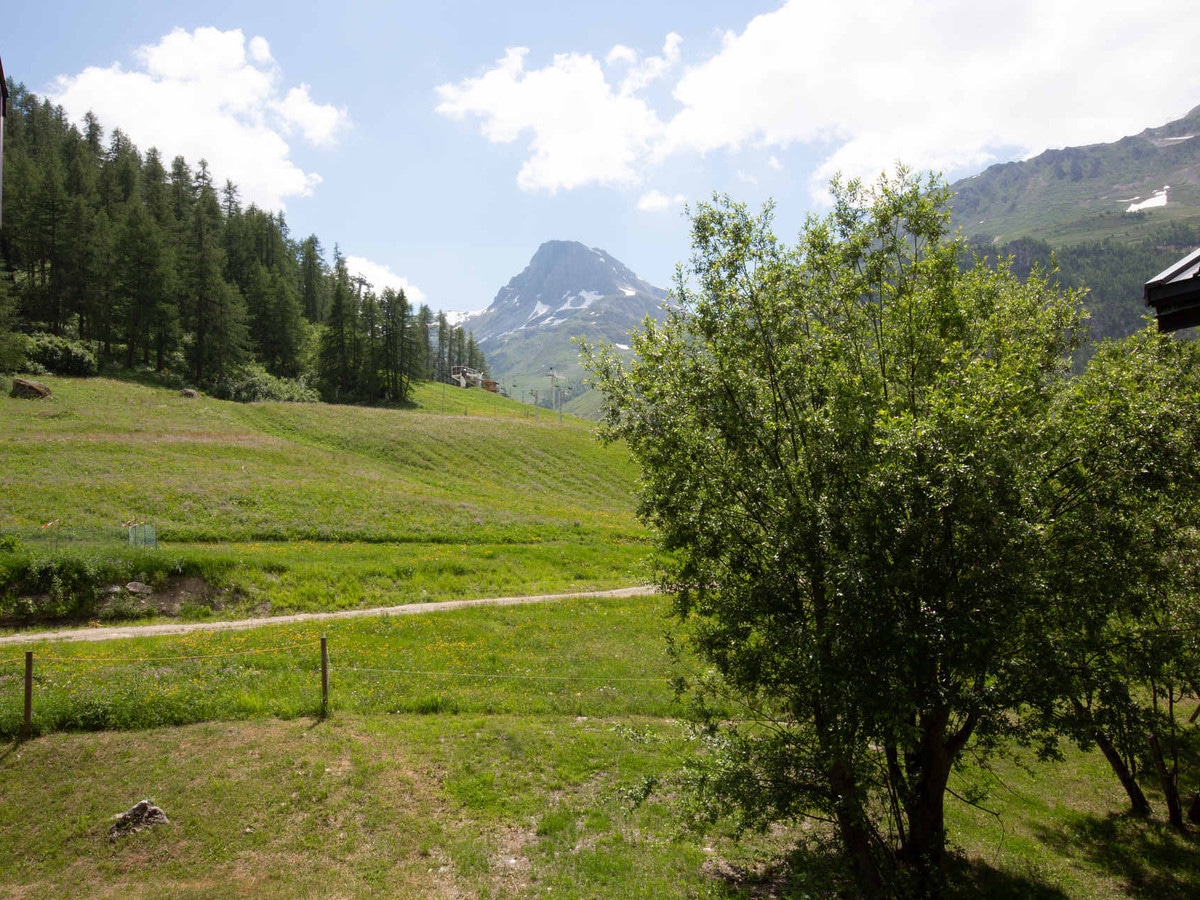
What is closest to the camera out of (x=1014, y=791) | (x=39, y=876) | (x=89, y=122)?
(x=39, y=876)

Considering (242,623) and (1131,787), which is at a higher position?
(242,623)

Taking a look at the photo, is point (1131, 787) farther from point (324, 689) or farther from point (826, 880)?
point (324, 689)

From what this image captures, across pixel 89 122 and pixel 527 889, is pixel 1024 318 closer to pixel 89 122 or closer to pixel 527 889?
pixel 527 889

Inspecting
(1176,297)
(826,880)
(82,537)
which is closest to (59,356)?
(82,537)

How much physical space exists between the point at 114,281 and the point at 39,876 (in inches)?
3375

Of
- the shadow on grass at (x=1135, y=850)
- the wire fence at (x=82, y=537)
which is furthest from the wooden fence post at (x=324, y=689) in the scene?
the shadow on grass at (x=1135, y=850)

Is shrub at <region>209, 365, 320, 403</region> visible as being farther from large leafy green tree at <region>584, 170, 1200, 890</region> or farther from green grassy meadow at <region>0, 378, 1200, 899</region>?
large leafy green tree at <region>584, 170, 1200, 890</region>

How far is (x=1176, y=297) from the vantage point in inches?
247

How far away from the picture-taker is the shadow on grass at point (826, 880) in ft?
38.3

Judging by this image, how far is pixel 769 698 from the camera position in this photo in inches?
462

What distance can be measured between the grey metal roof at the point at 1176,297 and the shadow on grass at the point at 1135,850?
42.9 feet

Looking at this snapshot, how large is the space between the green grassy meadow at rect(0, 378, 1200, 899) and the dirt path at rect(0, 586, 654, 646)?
2.69 ft

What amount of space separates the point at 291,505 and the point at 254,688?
22009 millimetres

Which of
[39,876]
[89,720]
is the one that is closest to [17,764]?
[89,720]
